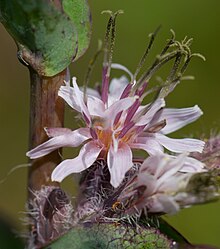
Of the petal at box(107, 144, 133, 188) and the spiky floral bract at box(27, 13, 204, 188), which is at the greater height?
the spiky floral bract at box(27, 13, 204, 188)

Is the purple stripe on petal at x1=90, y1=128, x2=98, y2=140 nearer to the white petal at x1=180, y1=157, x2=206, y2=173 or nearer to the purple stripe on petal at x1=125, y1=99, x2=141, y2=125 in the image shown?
the purple stripe on petal at x1=125, y1=99, x2=141, y2=125

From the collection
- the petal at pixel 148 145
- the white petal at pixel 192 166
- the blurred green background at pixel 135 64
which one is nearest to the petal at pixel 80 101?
the petal at pixel 148 145

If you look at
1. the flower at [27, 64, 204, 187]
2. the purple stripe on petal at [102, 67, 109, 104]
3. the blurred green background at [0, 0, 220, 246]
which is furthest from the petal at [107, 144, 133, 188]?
the blurred green background at [0, 0, 220, 246]

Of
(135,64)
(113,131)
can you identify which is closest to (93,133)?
(113,131)

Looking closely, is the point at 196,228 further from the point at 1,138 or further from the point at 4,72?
the point at 4,72

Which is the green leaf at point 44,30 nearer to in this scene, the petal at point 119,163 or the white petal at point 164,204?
the petal at point 119,163

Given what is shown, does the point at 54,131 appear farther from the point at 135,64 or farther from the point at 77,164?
the point at 135,64
